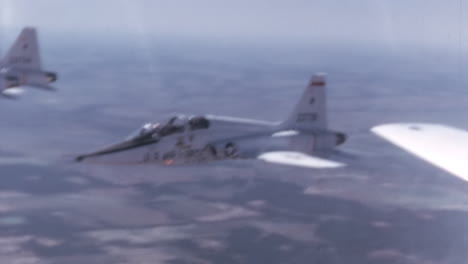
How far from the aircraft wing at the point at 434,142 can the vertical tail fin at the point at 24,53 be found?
104 ft

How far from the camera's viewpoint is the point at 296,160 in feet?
66.6

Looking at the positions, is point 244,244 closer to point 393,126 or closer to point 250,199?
point 250,199

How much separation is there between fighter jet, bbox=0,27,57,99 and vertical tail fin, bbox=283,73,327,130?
20.0 m

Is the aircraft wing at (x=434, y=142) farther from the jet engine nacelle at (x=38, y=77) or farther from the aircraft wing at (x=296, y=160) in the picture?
the jet engine nacelle at (x=38, y=77)

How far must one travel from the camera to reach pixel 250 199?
205 ft

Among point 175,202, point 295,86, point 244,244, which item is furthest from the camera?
point 295,86

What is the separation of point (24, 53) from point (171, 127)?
20896 mm

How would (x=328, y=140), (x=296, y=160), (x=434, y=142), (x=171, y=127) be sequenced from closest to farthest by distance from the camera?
(x=434, y=142), (x=296, y=160), (x=171, y=127), (x=328, y=140)

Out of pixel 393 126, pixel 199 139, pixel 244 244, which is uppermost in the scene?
pixel 393 126

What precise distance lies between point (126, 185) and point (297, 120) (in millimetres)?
48673

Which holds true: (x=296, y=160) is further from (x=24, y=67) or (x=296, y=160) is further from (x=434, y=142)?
(x=24, y=67)

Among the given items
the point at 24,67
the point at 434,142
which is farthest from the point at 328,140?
the point at 24,67

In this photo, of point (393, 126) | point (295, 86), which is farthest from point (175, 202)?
point (295, 86)

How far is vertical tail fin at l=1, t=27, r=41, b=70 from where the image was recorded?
120ft
